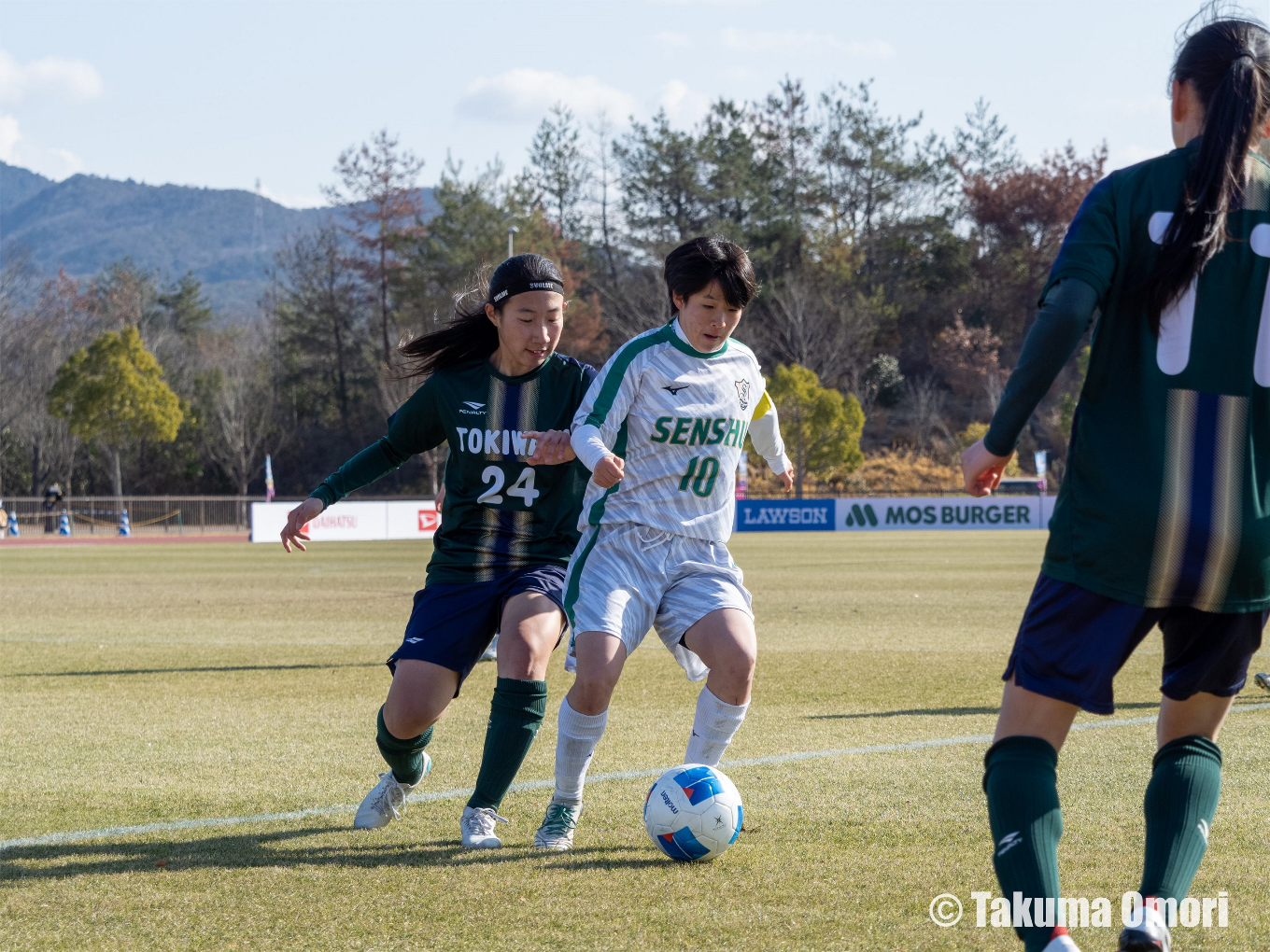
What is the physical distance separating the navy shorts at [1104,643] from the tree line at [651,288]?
55874 millimetres

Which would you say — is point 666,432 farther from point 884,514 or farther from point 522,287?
point 884,514

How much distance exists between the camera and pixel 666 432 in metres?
4.33

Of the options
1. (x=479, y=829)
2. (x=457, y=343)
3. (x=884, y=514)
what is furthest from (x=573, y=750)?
(x=884, y=514)

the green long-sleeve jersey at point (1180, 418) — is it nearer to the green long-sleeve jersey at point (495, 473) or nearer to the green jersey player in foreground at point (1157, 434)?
the green jersey player in foreground at point (1157, 434)

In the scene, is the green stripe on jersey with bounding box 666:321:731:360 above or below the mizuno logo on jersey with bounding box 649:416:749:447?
above

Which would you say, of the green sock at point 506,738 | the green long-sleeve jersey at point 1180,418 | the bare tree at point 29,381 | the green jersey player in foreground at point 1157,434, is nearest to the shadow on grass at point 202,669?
the green sock at point 506,738

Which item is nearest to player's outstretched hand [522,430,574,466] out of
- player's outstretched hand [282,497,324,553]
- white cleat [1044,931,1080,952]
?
player's outstretched hand [282,497,324,553]

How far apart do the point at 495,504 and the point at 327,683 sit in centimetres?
440

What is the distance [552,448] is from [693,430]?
0.50m

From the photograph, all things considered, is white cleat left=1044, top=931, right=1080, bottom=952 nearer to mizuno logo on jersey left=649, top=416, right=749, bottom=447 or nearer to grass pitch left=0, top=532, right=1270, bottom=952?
grass pitch left=0, top=532, right=1270, bottom=952

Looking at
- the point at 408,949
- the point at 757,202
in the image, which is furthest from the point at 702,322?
the point at 757,202

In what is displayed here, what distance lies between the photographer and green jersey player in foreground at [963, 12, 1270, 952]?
2631mm

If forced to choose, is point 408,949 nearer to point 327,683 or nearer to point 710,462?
point 710,462

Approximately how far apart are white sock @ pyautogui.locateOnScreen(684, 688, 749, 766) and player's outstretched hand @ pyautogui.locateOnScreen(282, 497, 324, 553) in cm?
151
